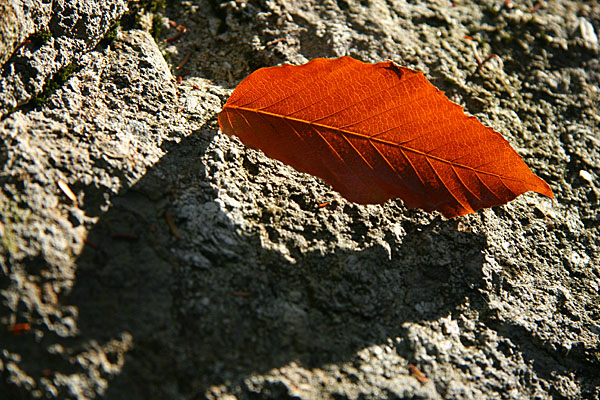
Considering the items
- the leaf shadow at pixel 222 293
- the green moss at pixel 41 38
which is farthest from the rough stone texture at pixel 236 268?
the green moss at pixel 41 38

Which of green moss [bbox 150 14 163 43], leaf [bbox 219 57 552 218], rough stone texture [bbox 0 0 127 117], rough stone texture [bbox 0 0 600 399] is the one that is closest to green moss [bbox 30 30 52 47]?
rough stone texture [bbox 0 0 127 117]

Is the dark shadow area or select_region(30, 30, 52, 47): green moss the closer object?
the dark shadow area

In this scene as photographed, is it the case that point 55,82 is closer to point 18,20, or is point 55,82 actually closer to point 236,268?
point 18,20

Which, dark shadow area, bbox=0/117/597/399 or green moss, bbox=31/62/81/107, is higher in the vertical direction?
green moss, bbox=31/62/81/107

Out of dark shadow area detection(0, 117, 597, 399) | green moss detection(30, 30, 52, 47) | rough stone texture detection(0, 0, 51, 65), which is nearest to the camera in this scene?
dark shadow area detection(0, 117, 597, 399)

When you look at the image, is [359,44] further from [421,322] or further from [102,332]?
[102,332]

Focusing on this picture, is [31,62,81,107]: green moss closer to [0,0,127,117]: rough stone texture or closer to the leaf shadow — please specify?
[0,0,127,117]: rough stone texture

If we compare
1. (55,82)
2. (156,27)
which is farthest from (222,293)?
(156,27)

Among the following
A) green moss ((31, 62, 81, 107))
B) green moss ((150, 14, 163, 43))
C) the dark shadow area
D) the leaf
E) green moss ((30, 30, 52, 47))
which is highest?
green moss ((30, 30, 52, 47))
